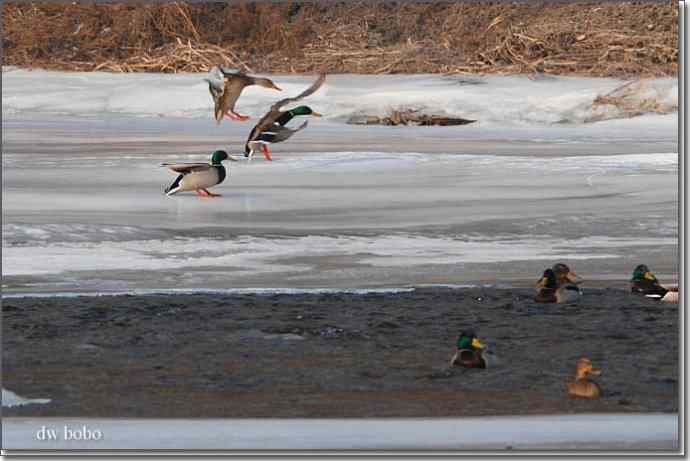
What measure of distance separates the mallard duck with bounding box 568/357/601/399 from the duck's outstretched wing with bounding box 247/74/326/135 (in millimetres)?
3274

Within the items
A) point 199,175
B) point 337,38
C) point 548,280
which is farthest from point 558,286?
point 337,38

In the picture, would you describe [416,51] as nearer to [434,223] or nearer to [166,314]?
[434,223]

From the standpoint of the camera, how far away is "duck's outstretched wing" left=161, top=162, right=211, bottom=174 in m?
8.77

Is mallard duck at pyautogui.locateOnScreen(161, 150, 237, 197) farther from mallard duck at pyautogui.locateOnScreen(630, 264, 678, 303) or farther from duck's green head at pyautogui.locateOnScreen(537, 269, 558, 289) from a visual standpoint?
mallard duck at pyautogui.locateOnScreen(630, 264, 678, 303)

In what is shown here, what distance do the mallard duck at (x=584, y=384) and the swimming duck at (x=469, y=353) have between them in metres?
0.44

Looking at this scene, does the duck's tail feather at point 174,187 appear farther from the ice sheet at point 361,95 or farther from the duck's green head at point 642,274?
the duck's green head at point 642,274

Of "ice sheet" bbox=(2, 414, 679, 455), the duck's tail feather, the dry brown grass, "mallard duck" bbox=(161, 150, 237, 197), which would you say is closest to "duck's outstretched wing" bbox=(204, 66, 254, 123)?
the dry brown grass

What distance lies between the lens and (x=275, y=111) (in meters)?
8.91

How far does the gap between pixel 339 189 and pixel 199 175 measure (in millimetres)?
842

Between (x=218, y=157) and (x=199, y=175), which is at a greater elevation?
(x=218, y=157)

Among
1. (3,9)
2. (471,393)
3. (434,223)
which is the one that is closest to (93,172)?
(3,9)

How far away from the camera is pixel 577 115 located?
9.51 m

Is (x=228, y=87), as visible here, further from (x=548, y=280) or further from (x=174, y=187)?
(x=548, y=280)

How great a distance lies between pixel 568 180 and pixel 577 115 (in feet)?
2.68
